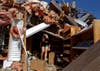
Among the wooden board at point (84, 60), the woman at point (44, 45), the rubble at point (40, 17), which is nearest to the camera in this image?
the wooden board at point (84, 60)

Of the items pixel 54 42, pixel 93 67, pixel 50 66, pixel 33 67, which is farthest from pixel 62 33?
pixel 93 67

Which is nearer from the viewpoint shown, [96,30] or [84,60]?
[84,60]

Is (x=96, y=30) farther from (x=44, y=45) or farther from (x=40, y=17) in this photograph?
(x=40, y=17)

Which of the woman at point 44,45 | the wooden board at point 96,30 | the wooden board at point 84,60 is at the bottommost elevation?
the woman at point 44,45

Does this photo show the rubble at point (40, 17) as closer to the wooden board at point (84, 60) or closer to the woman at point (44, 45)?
the woman at point (44, 45)

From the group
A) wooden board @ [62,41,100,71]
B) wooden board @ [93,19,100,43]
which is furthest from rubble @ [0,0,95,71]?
wooden board @ [62,41,100,71]

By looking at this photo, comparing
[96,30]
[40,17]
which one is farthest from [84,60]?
[40,17]

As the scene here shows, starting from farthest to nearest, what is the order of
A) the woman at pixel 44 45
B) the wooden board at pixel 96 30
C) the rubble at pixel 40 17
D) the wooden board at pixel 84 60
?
the woman at pixel 44 45
the rubble at pixel 40 17
the wooden board at pixel 96 30
the wooden board at pixel 84 60

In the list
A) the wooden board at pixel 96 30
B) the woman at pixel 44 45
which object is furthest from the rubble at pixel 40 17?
the wooden board at pixel 96 30

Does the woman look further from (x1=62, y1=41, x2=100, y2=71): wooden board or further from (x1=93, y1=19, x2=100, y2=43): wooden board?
(x1=62, y1=41, x2=100, y2=71): wooden board

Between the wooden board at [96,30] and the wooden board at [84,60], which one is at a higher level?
the wooden board at [96,30]

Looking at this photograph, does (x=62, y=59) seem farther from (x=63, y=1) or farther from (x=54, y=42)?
(x=63, y=1)

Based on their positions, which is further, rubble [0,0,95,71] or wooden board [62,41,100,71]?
rubble [0,0,95,71]

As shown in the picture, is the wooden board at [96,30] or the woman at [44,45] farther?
the woman at [44,45]
